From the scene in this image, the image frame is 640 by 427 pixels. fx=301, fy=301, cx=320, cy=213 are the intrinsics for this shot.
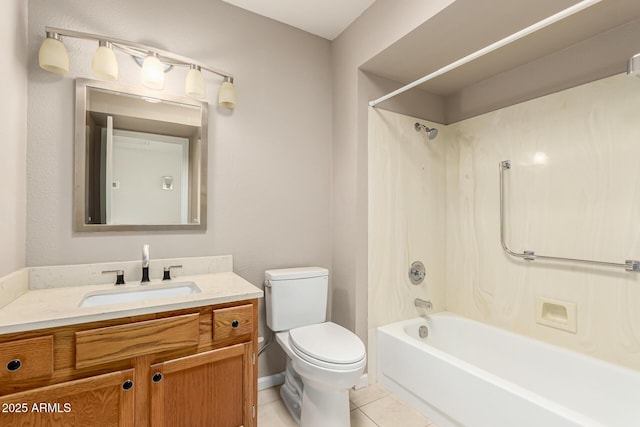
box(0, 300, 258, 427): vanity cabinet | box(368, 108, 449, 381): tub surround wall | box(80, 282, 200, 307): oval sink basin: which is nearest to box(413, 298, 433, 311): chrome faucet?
box(368, 108, 449, 381): tub surround wall

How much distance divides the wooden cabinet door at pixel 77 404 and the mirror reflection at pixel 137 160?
2.58 feet

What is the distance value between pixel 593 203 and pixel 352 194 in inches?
54.6

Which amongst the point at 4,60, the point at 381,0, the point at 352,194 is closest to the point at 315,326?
the point at 352,194

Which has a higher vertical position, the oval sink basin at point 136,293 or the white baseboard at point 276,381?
the oval sink basin at point 136,293

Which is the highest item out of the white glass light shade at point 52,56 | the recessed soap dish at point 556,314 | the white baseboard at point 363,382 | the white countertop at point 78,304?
the white glass light shade at point 52,56

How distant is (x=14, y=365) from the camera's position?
3.17 feet

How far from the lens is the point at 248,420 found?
139cm

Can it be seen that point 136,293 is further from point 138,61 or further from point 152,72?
point 138,61

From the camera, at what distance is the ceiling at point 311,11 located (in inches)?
75.3

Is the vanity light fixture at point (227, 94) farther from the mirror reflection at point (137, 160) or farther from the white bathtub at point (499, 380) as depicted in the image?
the white bathtub at point (499, 380)

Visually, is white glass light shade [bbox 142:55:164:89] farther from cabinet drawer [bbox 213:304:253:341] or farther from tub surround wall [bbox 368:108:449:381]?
tub surround wall [bbox 368:108:449:381]

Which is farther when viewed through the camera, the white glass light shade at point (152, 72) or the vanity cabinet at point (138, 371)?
the white glass light shade at point (152, 72)

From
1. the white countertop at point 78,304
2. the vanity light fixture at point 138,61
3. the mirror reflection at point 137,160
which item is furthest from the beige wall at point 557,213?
the mirror reflection at point 137,160

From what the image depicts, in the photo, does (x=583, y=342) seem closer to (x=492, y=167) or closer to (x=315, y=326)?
(x=492, y=167)
